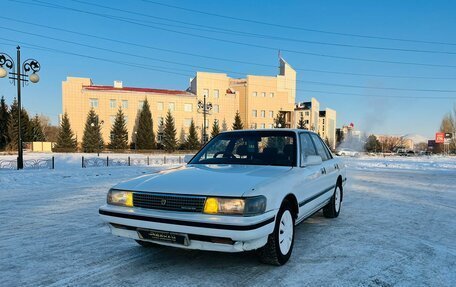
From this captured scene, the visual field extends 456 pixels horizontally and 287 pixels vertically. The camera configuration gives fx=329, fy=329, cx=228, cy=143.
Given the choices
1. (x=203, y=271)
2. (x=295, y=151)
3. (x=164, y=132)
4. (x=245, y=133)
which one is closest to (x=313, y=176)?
(x=295, y=151)

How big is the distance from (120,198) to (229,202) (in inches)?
55.6

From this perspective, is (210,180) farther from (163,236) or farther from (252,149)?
(252,149)

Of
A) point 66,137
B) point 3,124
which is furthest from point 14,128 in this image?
point 66,137

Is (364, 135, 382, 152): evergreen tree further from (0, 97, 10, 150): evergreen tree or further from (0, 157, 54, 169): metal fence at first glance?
(0, 157, 54, 169): metal fence

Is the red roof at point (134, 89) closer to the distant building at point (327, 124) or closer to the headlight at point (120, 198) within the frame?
the distant building at point (327, 124)

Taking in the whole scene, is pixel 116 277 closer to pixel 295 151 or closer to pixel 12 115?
pixel 295 151

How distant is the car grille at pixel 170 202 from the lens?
135 inches

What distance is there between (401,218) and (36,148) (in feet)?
175

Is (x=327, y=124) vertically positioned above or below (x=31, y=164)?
above

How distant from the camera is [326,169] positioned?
5.77 m

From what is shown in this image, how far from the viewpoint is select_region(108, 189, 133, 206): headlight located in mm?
3832

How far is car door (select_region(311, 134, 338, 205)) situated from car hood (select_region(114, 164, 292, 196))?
1462 millimetres

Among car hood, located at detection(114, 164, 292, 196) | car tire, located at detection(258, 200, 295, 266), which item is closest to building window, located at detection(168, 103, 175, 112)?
car hood, located at detection(114, 164, 292, 196)

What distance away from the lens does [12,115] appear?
2071 inches
